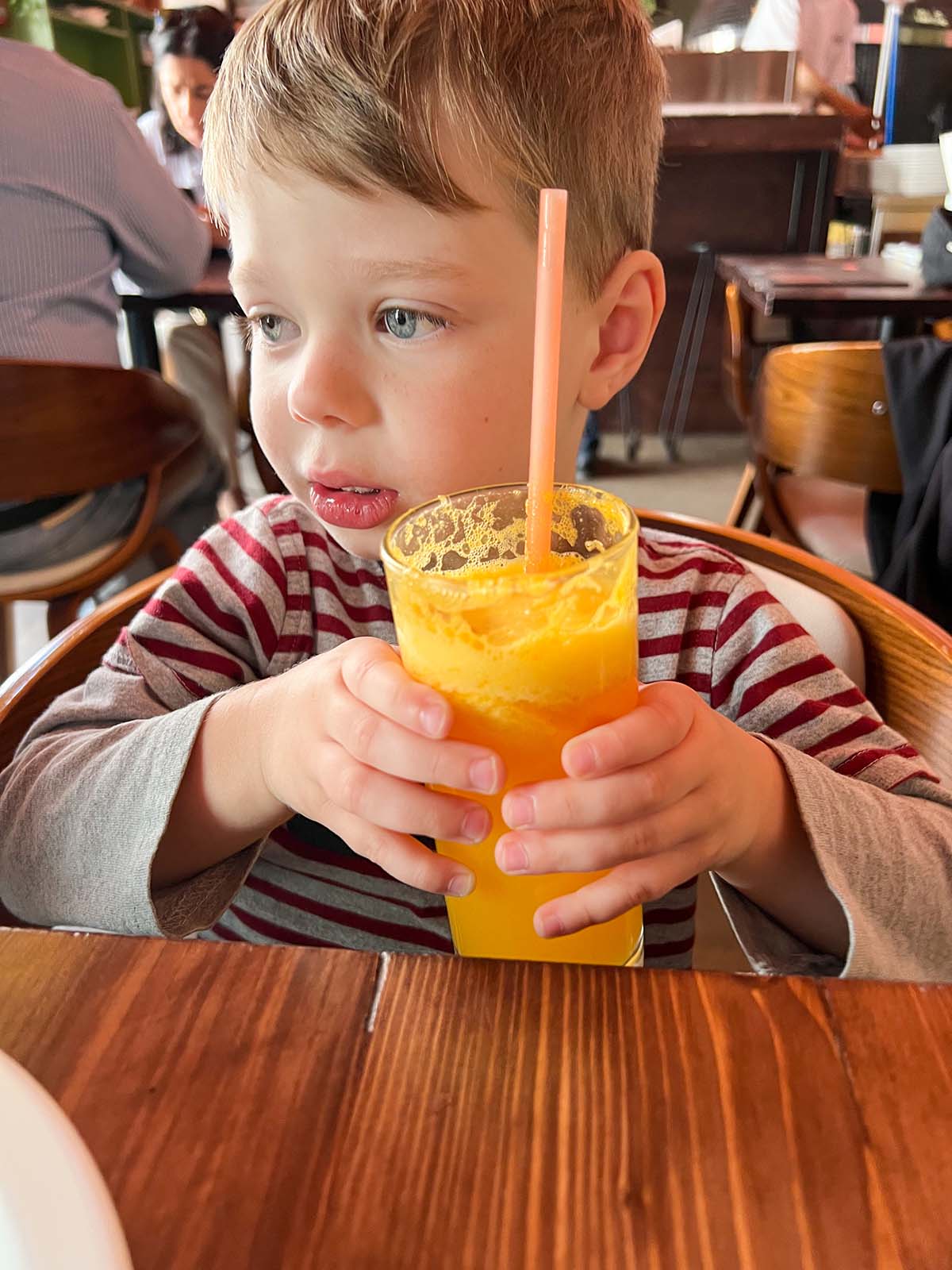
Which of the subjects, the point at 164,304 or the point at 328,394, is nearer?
the point at 328,394

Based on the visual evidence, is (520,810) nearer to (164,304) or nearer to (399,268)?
(399,268)

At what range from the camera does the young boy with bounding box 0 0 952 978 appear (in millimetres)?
582

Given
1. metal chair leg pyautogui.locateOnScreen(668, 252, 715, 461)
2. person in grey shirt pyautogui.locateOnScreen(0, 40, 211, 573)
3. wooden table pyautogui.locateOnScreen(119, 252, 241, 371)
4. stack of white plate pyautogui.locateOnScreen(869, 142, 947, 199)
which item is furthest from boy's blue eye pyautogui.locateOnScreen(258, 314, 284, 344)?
stack of white plate pyautogui.locateOnScreen(869, 142, 947, 199)

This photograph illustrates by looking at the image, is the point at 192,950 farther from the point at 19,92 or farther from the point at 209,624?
the point at 19,92

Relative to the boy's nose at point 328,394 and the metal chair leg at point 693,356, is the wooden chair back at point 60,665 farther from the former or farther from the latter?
the metal chair leg at point 693,356

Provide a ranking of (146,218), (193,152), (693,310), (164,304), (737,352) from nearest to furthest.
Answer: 1. (146,218)
2. (164,304)
3. (737,352)
4. (193,152)
5. (693,310)

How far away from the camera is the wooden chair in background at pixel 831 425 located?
1.78 metres

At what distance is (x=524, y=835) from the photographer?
557 millimetres

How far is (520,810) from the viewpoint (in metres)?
0.54

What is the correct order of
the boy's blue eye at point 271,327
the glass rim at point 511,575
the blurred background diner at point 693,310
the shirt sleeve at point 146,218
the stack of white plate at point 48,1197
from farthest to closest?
1. the shirt sleeve at point 146,218
2. the blurred background diner at point 693,310
3. the boy's blue eye at point 271,327
4. the glass rim at point 511,575
5. the stack of white plate at point 48,1197

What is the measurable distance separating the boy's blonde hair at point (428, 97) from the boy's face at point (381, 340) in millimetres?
25

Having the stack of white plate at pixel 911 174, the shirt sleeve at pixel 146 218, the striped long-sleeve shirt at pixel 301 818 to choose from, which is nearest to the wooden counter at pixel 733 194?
the stack of white plate at pixel 911 174

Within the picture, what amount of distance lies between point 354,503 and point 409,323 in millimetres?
152

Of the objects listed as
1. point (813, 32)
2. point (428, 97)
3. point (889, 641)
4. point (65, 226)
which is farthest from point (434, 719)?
point (813, 32)
